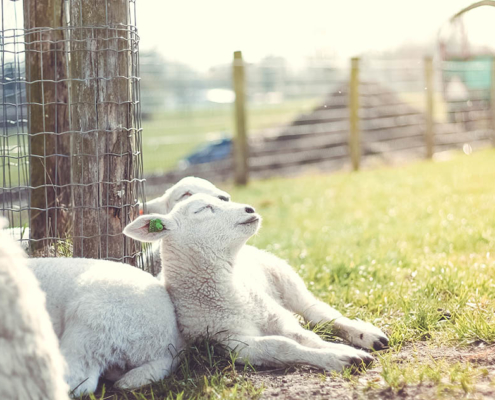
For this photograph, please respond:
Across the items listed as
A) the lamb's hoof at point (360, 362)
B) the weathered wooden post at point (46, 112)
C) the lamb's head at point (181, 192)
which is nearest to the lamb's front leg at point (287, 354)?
the lamb's hoof at point (360, 362)

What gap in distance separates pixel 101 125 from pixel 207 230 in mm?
940

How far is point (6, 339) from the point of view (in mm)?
2131

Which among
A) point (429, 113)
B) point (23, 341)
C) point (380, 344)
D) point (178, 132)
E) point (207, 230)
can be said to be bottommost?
point (380, 344)

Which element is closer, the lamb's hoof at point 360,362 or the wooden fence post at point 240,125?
the lamb's hoof at point 360,362

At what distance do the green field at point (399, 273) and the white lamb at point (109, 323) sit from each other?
124 millimetres

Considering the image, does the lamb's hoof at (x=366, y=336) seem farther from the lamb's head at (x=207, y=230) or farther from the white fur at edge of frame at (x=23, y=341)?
the white fur at edge of frame at (x=23, y=341)

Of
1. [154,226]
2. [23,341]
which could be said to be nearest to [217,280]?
[154,226]

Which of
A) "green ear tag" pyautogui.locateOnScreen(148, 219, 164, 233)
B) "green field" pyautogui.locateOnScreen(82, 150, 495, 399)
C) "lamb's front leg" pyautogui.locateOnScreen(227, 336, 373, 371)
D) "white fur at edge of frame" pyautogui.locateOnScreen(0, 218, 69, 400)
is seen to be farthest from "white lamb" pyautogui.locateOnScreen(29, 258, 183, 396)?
"white fur at edge of frame" pyautogui.locateOnScreen(0, 218, 69, 400)

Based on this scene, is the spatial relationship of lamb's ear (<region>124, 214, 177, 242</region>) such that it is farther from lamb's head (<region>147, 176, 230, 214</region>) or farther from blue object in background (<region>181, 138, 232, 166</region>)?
blue object in background (<region>181, 138, 232, 166</region>)

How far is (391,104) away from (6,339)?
630 inches

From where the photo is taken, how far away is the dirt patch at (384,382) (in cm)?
260

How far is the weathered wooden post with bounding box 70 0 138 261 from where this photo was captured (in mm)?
3729

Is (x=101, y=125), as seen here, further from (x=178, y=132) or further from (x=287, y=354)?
(x=178, y=132)

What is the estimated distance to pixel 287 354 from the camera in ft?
10.2
